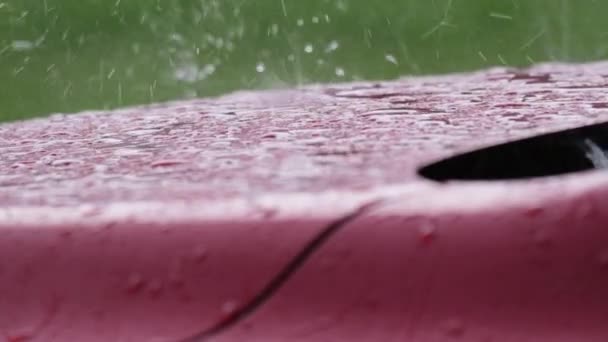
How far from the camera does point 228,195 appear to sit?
18.8 inches

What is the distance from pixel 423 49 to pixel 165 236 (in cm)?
192

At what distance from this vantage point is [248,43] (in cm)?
237

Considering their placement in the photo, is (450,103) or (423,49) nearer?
(450,103)

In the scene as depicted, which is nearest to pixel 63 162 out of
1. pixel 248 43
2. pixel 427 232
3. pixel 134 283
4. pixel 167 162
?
pixel 167 162

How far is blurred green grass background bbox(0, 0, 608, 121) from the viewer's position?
2.28m

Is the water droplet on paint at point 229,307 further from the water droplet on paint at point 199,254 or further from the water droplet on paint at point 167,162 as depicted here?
the water droplet on paint at point 167,162

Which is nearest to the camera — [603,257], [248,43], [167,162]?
[603,257]

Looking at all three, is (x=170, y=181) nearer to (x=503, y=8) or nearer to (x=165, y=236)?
(x=165, y=236)

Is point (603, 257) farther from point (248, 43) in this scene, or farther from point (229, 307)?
point (248, 43)

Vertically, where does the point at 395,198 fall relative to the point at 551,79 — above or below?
above

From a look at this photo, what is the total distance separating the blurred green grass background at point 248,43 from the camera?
228cm

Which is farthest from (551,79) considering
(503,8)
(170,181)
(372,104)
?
(170,181)

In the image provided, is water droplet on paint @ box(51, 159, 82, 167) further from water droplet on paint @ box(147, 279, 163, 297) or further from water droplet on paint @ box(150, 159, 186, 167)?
water droplet on paint @ box(147, 279, 163, 297)

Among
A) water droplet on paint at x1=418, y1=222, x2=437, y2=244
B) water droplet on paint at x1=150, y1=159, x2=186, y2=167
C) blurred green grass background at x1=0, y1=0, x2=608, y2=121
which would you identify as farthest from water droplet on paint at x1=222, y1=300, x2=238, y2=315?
blurred green grass background at x1=0, y1=0, x2=608, y2=121
